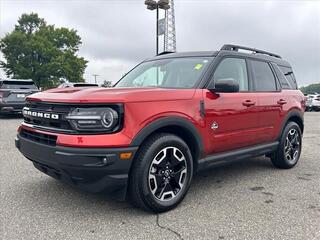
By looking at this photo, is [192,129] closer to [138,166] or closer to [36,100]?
[138,166]

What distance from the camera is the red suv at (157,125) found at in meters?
3.02

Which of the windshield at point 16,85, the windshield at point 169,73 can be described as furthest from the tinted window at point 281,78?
the windshield at point 16,85

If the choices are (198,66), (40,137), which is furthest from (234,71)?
(40,137)

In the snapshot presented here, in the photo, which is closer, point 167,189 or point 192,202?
point 167,189

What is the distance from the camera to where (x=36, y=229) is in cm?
301

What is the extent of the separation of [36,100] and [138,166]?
130 centimetres

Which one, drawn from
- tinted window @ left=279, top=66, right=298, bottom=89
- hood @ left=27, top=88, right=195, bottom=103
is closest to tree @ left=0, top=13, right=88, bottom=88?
tinted window @ left=279, top=66, right=298, bottom=89

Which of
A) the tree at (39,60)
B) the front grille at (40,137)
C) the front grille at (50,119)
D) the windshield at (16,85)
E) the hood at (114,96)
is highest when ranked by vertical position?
the tree at (39,60)

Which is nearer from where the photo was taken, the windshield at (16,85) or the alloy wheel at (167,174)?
the alloy wheel at (167,174)

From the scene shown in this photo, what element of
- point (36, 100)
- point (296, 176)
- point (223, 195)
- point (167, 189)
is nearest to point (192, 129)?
point (167, 189)

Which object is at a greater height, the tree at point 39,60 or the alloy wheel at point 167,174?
the tree at point 39,60

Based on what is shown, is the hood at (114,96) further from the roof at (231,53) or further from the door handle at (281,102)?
the door handle at (281,102)

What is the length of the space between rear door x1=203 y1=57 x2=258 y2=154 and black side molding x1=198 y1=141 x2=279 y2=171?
65 millimetres

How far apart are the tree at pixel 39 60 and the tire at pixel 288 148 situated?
38818 millimetres
